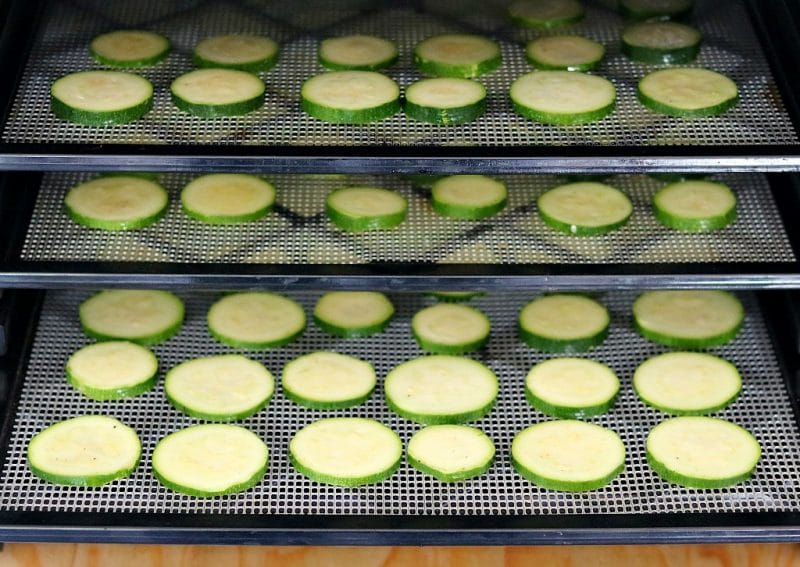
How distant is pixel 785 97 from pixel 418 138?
775 millimetres

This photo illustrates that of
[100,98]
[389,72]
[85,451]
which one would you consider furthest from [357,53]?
[85,451]

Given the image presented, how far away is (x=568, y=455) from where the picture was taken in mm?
2898

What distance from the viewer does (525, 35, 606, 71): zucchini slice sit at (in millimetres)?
2969

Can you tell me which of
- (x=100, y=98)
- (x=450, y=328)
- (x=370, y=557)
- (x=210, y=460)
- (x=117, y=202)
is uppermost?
(x=100, y=98)

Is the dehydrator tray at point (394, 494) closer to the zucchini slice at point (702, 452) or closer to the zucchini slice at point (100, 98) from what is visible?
the zucchini slice at point (702, 452)

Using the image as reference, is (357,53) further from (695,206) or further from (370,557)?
(370,557)

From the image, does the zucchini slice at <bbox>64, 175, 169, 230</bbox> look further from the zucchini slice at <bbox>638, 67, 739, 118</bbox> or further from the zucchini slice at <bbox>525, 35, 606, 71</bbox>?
the zucchini slice at <bbox>638, 67, 739, 118</bbox>

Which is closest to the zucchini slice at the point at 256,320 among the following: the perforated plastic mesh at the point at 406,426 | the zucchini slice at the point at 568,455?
the perforated plastic mesh at the point at 406,426

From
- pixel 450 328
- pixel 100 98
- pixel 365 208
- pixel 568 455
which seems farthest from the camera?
pixel 450 328

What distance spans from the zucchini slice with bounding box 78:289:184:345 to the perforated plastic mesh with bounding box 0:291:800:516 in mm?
41

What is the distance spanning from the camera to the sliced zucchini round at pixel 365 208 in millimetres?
3074

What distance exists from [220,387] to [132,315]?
365 mm

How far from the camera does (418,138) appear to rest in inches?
110

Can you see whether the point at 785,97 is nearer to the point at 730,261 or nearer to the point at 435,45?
the point at 730,261
